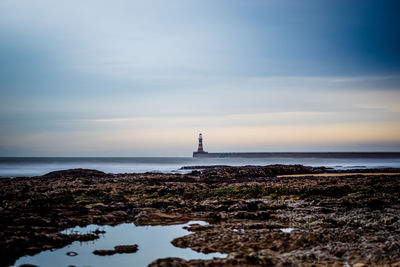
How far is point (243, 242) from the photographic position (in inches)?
355

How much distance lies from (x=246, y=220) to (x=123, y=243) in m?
4.76

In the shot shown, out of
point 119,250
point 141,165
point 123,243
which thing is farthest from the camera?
point 141,165

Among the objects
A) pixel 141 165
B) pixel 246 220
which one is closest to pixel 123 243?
pixel 246 220

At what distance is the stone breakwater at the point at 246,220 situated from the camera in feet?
25.7

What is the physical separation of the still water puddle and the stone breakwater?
14.1 inches

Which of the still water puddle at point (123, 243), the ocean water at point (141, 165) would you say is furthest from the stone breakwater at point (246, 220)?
the ocean water at point (141, 165)

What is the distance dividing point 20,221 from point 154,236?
4.49 m

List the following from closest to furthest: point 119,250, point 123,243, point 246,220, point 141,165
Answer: point 119,250, point 123,243, point 246,220, point 141,165

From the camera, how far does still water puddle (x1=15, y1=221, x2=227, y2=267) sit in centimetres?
788

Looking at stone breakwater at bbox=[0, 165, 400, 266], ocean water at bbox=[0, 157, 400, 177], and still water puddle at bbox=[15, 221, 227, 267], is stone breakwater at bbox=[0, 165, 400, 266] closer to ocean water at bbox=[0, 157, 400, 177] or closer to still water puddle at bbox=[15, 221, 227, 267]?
still water puddle at bbox=[15, 221, 227, 267]

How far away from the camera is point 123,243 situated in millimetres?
9664

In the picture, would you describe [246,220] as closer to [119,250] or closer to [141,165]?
[119,250]

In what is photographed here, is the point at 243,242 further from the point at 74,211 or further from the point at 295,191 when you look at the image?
the point at 295,191

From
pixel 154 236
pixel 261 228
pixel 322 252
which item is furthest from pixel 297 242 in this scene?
pixel 154 236
